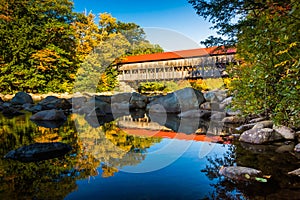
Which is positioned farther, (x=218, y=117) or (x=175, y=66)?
(x=175, y=66)

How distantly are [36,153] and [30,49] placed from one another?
72.9 feet

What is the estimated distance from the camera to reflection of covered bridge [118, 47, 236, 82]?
2362 centimetres

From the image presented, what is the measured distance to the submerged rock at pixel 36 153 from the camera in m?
4.21

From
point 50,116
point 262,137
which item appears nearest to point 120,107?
point 50,116

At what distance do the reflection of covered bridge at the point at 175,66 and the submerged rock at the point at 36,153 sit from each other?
1972 centimetres

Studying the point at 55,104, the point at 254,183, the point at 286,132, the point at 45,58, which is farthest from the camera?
the point at 45,58

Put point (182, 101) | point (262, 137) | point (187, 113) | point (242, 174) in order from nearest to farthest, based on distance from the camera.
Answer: point (242, 174) < point (262, 137) < point (187, 113) < point (182, 101)

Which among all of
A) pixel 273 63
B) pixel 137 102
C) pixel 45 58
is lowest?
pixel 137 102

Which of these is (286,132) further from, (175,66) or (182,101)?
(175,66)

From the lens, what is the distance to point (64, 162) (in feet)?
13.3

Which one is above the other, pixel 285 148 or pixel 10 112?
pixel 10 112

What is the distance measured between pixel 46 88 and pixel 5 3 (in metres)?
8.31

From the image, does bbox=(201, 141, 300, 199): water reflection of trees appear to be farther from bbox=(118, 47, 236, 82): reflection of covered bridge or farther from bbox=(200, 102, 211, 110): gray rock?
bbox=(118, 47, 236, 82): reflection of covered bridge

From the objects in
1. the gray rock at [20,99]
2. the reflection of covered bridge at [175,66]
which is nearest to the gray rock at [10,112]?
the gray rock at [20,99]
